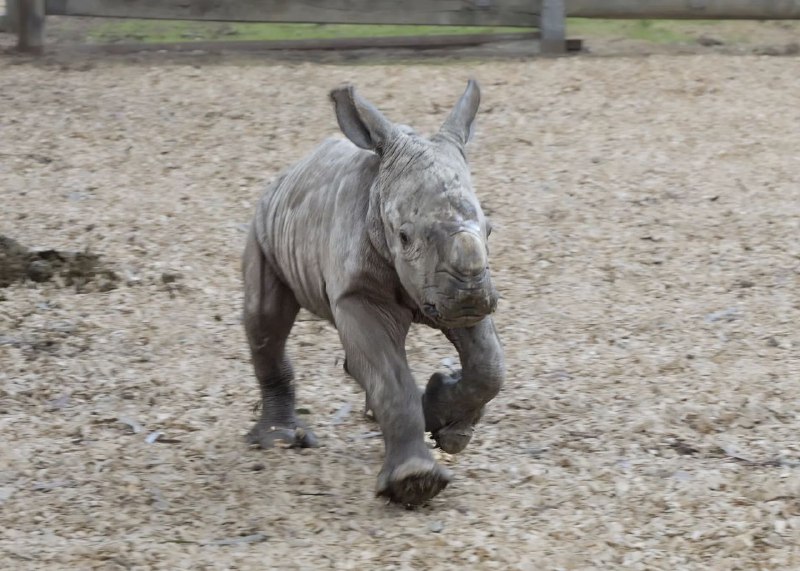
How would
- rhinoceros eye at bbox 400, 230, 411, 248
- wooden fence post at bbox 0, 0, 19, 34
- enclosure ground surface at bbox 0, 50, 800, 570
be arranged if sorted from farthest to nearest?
1. wooden fence post at bbox 0, 0, 19, 34
2. enclosure ground surface at bbox 0, 50, 800, 570
3. rhinoceros eye at bbox 400, 230, 411, 248

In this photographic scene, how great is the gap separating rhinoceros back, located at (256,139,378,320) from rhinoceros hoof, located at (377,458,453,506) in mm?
791

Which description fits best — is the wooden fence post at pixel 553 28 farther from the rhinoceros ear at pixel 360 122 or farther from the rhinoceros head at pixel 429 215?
the rhinoceros ear at pixel 360 122

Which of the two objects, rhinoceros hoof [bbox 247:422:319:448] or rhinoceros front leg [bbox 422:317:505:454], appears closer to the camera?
rhinoceros front leg [bbox 422:317:505:454]

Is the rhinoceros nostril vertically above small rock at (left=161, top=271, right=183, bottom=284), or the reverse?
the rhinoceros nostril

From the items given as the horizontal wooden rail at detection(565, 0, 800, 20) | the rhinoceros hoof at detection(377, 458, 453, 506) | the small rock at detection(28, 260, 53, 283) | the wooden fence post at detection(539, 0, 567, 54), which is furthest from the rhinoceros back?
the horizontal wooden rail at detection(565, 0, 800, 20)

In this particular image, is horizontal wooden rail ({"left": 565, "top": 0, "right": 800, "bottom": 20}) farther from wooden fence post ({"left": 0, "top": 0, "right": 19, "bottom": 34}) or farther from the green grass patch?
wooden fence post ({"left": 0, "top": 0, "right": 19, "bottom": 34})

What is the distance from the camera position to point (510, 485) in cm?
541

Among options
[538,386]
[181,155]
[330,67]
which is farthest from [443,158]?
[330,67]

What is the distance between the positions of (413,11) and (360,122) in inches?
290

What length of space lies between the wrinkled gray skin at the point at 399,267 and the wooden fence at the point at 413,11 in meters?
6.76

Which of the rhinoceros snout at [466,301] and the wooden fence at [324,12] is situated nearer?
the rhinoceros snout at [466,301]

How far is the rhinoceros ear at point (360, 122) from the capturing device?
5043 millimetres

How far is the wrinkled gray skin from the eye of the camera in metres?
4.64

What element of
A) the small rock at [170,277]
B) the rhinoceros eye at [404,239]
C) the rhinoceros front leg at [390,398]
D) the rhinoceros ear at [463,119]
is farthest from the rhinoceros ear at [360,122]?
the small rock at [170,277]
